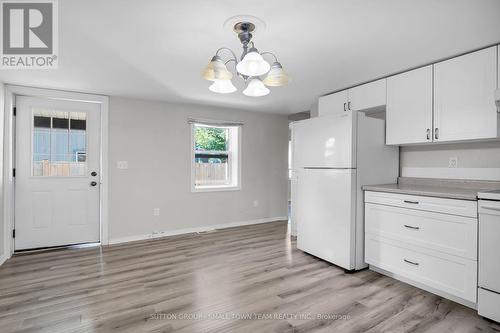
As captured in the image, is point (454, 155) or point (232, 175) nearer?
point (454, 155)

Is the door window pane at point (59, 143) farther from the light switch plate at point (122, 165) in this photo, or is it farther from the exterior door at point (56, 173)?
the light switch plate at point (122, 165)

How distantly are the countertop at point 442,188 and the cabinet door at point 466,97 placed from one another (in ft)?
1.61

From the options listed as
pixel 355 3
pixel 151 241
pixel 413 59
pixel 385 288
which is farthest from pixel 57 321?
pixel 413 59

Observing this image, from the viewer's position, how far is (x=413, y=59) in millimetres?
2467

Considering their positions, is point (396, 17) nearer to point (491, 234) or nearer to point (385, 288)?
point (491, 234)

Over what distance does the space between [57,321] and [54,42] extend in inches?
87.1

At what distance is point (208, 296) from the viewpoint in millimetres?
2262

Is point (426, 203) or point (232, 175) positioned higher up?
point (232, 175)

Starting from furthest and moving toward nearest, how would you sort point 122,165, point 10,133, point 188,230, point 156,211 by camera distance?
point 188,230
point 156,211
point 122,165
point 10,133

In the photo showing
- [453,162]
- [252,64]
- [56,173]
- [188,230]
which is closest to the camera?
[252,64]

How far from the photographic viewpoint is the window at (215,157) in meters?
4.56

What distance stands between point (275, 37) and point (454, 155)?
2.27 metres

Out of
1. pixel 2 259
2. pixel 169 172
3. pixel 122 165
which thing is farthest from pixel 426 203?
pixel 2 259

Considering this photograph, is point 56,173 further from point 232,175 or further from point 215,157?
point 232,175
